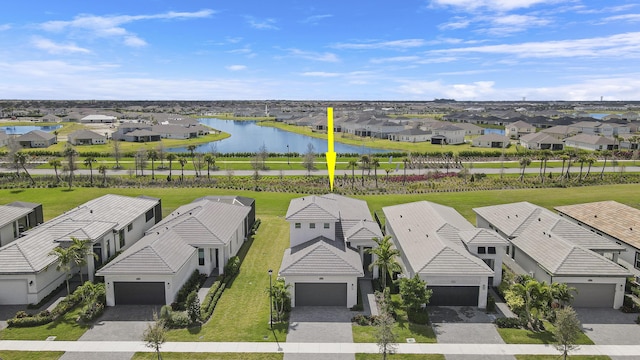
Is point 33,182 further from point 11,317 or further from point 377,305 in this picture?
point 377,305

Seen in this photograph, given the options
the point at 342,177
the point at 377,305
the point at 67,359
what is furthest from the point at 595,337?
the point at 342,177

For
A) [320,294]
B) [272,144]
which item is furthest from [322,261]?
[272,144]

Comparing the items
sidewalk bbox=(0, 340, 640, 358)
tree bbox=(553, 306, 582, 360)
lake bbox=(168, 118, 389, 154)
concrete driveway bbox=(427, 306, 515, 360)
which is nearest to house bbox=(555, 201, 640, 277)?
sidewalk bbox=(0, 340, 640, 358)

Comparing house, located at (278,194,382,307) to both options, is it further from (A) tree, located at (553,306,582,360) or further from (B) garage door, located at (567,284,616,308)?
(B) garage door, located at (567,284,616,308)

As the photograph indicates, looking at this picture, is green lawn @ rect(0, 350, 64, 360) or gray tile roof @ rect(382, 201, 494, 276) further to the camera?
gray tile roof @ rect(382, 201, 494, 276)

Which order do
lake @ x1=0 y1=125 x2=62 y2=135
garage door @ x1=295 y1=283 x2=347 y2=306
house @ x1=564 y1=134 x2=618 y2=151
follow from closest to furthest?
garage door @ x1=295 y1=283 x2=347 y2=306
house @ x1=564 y1=134 x2=618 y2=151
lake @ x1=0 y1=125 x2=62 y2=135

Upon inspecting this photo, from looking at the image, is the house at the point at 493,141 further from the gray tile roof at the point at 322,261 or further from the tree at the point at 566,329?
the tree at the point at 566,329

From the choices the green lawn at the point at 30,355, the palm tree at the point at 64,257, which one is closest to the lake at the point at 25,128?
the palm tree at the point at 64,257
